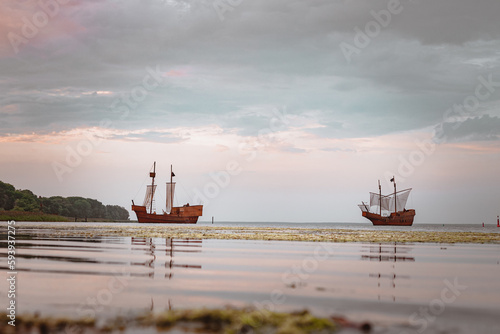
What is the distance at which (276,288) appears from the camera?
16.2 m

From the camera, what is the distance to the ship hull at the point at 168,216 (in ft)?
620

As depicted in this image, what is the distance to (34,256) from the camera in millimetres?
25531

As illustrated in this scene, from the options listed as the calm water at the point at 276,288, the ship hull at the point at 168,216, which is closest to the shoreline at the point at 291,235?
the calm water at the point at 276,288

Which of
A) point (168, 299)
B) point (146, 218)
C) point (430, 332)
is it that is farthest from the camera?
point (146, 218)

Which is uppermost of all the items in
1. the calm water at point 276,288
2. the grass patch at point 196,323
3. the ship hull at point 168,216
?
the grass patch at point 196,323

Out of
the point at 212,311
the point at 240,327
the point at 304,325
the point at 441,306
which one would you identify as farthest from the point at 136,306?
the point at 441,306

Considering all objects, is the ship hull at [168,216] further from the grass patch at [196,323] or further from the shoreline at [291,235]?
the grass patch at [196,323]

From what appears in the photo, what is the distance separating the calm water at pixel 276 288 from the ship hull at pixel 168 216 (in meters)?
166

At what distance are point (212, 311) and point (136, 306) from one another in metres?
2.44

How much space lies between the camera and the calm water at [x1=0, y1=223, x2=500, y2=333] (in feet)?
39.3

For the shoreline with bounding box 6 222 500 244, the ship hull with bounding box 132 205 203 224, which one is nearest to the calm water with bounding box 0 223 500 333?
the shoreline with bounding box 6 222 500 244

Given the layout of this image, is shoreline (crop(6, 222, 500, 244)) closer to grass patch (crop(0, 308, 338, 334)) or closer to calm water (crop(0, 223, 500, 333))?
calm water (crop(0, 223, 500, 333))

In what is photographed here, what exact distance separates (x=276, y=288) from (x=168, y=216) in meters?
179

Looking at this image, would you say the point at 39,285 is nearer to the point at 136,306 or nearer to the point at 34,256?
the point at 136,306
